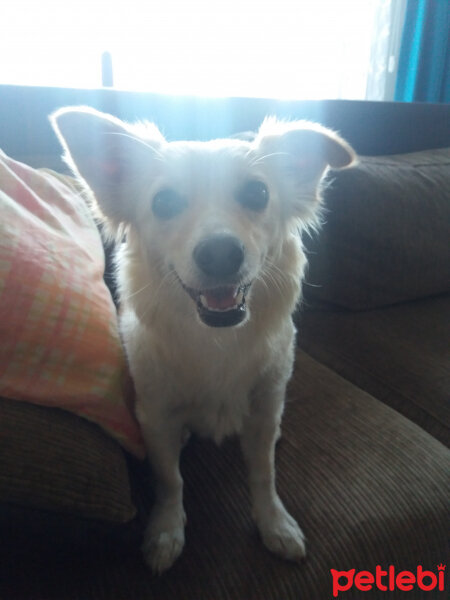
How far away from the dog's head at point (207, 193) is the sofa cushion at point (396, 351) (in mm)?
589

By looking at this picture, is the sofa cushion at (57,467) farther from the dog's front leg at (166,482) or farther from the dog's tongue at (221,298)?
the dog's tongue at (221,298)

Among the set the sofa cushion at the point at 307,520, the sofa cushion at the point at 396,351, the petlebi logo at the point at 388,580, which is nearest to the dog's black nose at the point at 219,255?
the sofa cushion at the point at 307,520

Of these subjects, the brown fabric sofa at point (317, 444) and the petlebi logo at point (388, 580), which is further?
the petlebi logo at point (388, 580)

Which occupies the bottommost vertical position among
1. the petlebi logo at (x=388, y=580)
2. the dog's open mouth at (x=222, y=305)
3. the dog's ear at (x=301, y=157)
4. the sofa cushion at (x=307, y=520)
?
the petlebi logo at (x=388, y=580)

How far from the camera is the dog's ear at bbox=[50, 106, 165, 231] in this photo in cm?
89

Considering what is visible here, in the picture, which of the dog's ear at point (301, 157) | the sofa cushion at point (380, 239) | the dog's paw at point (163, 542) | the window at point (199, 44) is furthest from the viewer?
the window at point (199, 44)

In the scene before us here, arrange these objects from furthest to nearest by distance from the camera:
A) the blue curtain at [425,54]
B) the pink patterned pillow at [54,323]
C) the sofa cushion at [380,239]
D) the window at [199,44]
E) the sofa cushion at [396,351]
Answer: the blue curtain at [425,54] < the window at [199,44] < the sofa cushion at [380,239] < the sofa cushion at [396,351] < the pink patterned pillow at [54,323]

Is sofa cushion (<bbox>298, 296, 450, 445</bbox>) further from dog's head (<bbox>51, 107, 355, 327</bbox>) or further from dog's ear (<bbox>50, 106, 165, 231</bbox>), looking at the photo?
dog's ear (<bbox>50, 106, 165, 231</bbox>)

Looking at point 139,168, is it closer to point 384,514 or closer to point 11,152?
point 11,152

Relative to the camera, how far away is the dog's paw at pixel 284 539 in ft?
2.67

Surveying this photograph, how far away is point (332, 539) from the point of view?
851 mm

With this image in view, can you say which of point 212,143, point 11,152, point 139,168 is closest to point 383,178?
point 212,143

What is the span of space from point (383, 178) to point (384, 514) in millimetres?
1255

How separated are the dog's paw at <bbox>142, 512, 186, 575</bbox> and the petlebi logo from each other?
11.8 inches
